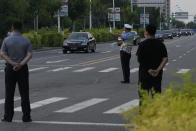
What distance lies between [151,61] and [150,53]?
0.46ft

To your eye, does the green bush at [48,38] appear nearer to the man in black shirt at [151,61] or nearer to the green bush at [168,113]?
the man in black shirt at [151,61]

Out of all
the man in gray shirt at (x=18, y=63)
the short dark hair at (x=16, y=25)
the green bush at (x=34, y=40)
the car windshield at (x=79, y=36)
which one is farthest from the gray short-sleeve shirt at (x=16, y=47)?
the green bush at (x=34, y=40)

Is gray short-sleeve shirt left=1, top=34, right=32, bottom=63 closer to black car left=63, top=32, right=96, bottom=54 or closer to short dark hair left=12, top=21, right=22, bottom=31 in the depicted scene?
short dark hair left=12, top=21, right=22, bottom=31

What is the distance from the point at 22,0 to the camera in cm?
5062

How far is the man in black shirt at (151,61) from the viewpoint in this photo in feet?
31.7

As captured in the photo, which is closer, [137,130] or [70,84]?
[137,130]

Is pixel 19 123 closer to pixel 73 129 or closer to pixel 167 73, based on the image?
pixel 73 129

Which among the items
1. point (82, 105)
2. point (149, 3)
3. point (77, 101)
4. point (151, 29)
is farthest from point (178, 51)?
point (149, 3)

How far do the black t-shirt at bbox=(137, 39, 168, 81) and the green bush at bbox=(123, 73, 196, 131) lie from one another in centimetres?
370

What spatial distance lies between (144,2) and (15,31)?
13882 cm

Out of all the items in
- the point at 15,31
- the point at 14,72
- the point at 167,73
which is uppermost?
the point at 15,31

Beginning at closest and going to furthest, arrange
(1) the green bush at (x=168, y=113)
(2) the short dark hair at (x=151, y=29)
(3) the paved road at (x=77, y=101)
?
(1) the green bush at (x=168, y=113) < (2) the short dark hair at (x=151, y=29) < (3) the paved road at (x=77, y=101)

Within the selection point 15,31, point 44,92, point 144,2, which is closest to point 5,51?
point 15,31

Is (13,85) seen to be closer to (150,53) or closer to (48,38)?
(150,53)
